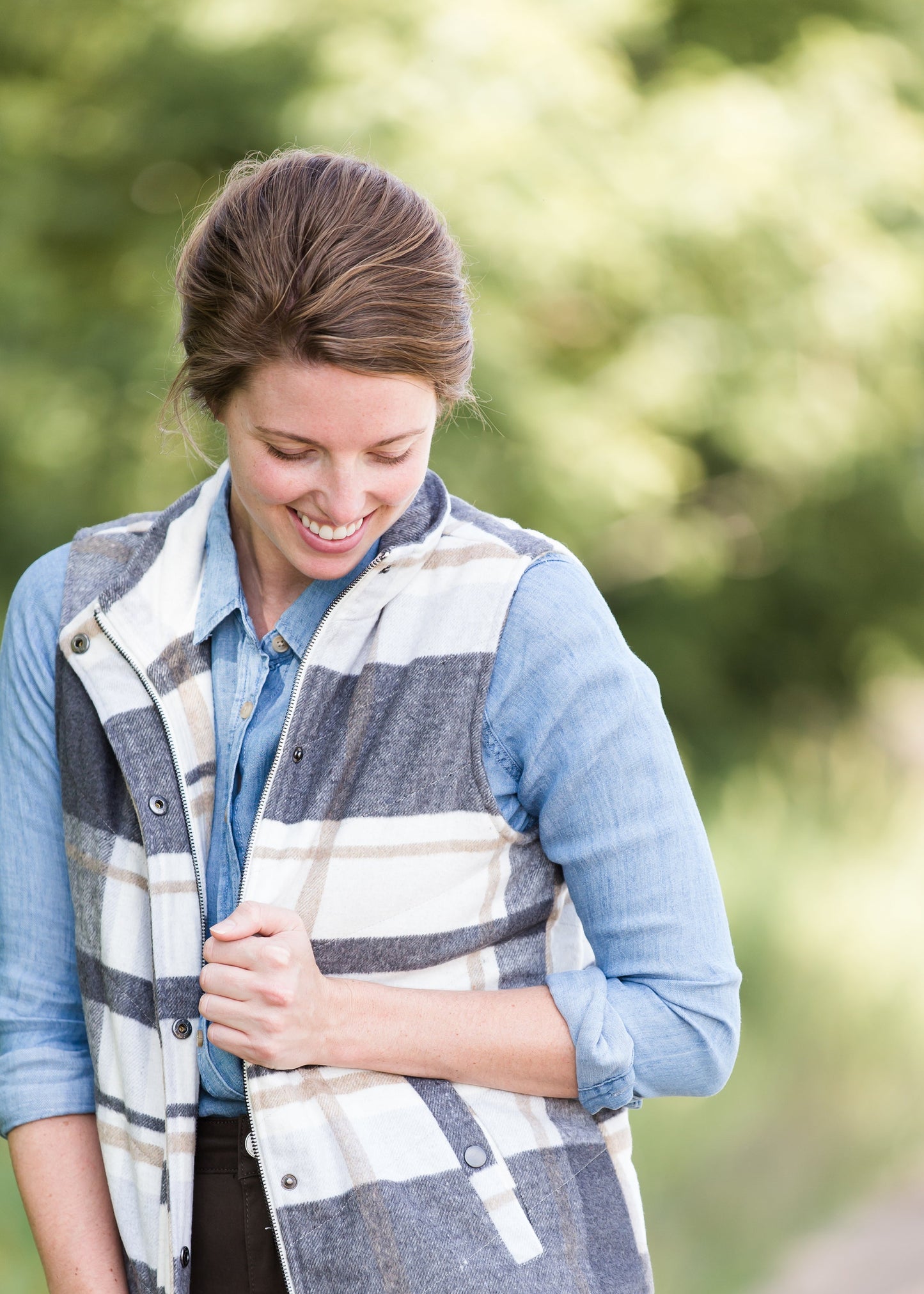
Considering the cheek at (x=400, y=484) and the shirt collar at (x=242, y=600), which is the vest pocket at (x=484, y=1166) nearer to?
the shirt collar at (x=242, y=600)

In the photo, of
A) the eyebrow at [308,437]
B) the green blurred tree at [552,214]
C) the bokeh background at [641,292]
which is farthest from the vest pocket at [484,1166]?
the green blurred tree at [552,214]

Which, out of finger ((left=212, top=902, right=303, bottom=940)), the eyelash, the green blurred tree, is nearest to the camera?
finger ((left=212, top=902, right=303, bottom=940))

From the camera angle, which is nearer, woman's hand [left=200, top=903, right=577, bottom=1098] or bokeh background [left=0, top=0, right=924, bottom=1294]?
woman's hand [left=200, top=903, right=577, bottom=1098]

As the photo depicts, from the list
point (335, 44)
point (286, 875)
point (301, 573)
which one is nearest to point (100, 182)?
point (335, 44)

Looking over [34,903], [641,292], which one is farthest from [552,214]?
[34,903]

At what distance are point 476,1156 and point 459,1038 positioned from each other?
0.11 metres

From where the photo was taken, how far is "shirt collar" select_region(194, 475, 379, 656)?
137cm

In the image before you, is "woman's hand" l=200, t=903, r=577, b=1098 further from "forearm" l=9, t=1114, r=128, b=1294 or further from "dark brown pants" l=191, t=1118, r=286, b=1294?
"forearm" l=9, t=1114, r=128, b=1294

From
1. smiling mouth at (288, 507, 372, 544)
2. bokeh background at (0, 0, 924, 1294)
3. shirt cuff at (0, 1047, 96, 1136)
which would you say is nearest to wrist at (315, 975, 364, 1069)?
shirt cuff at (0, 1047, 96, 1136)

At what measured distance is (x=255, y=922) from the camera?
3.93 ft

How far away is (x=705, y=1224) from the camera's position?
3.53m

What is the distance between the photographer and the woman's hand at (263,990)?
120 cm

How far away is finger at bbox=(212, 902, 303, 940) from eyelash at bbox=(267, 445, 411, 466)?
431 millimetres

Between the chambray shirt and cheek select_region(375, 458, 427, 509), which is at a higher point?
cheek select_region(375, 458, 427, 509)
